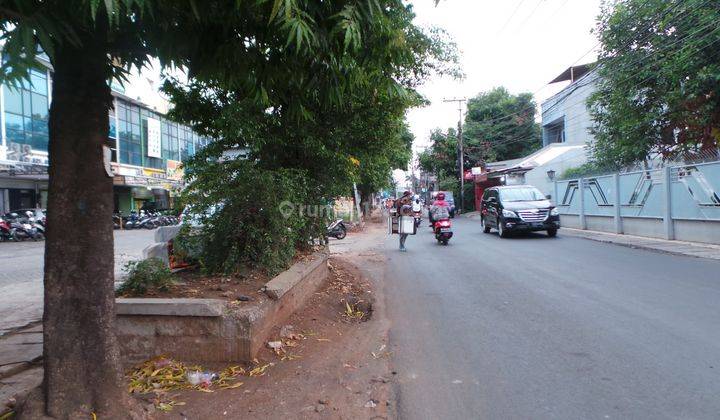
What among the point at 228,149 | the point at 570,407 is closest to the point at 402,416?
the point at 570,407

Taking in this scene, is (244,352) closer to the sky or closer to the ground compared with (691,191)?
closer to the ground

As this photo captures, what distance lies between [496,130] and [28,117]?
3457 cm

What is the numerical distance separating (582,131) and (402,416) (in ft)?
113

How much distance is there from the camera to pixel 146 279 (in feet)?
17.6

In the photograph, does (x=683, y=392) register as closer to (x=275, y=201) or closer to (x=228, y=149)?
(x=275, y=201)

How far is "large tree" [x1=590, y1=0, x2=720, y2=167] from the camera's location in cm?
1439

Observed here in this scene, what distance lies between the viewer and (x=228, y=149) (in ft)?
28.9

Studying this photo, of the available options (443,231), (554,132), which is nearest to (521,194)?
(443,231)

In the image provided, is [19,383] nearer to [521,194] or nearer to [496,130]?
[521,194]

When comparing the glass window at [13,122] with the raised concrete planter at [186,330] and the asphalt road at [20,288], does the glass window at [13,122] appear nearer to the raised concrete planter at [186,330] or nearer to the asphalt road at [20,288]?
the asphalt road at [20,288]

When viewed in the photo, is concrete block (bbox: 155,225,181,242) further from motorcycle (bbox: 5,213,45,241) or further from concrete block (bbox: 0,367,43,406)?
motorcycle (bbox: 5,213,45,241)

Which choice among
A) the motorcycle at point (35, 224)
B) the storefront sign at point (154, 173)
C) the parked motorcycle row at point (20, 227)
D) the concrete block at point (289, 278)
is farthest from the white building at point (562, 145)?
the parked motorcycle row at point (20, 227)

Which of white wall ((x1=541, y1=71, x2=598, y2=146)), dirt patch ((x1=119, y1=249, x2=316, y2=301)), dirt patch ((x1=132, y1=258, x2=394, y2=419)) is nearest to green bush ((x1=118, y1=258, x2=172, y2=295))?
dirt patch ((x1=119, y1=249, x2=316, y2=301))

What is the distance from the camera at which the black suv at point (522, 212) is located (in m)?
16.6
